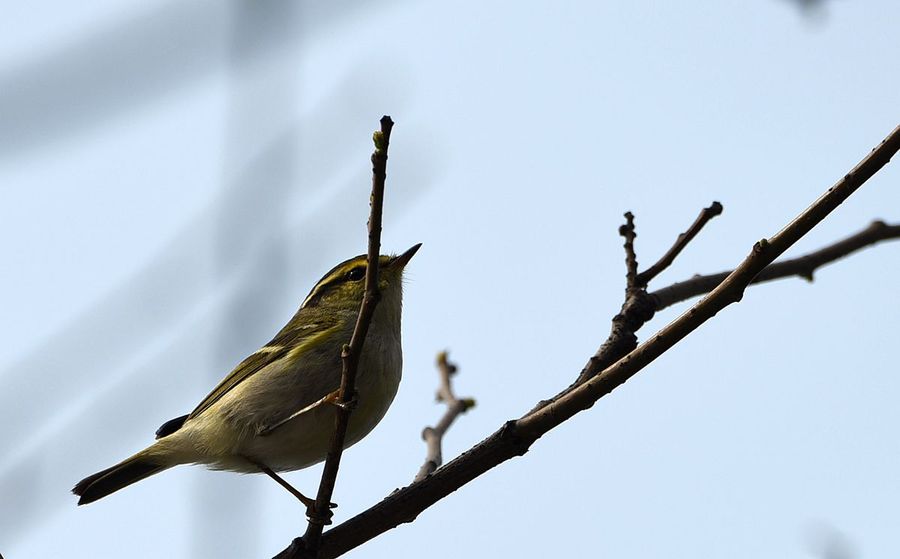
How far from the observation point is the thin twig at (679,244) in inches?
167

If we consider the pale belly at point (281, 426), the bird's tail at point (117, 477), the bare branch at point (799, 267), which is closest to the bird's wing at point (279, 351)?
the pale belly at point (281, 426)

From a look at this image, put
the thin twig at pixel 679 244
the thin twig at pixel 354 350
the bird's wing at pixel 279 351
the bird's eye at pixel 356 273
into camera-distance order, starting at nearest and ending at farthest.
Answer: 1. the thin twig at pixel 354 350
2. the thin twig at pixel 679 244
3. the bird's wing at pixel 279 351
4. the bird's eye at pixel 356 273

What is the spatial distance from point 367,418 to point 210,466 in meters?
0.97

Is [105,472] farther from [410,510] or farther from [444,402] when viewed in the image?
[410,510]

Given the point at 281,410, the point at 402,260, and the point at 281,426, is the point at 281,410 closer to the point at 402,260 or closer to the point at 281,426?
the point at 281,426

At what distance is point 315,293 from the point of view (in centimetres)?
645

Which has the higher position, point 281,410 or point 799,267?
point 281,410

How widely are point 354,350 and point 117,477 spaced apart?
9.44 feet

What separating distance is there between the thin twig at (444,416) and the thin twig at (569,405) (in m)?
0.52

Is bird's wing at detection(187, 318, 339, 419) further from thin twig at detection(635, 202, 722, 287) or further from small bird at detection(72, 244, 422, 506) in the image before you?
thin twig at detection(635, 202, 722, 287)

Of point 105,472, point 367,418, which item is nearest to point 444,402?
point 367,418

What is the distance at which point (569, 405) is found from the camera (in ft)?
10.7

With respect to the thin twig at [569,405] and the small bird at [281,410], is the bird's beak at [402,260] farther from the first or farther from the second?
the thin twig at [569,405]

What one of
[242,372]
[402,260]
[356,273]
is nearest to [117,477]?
[242,372]
